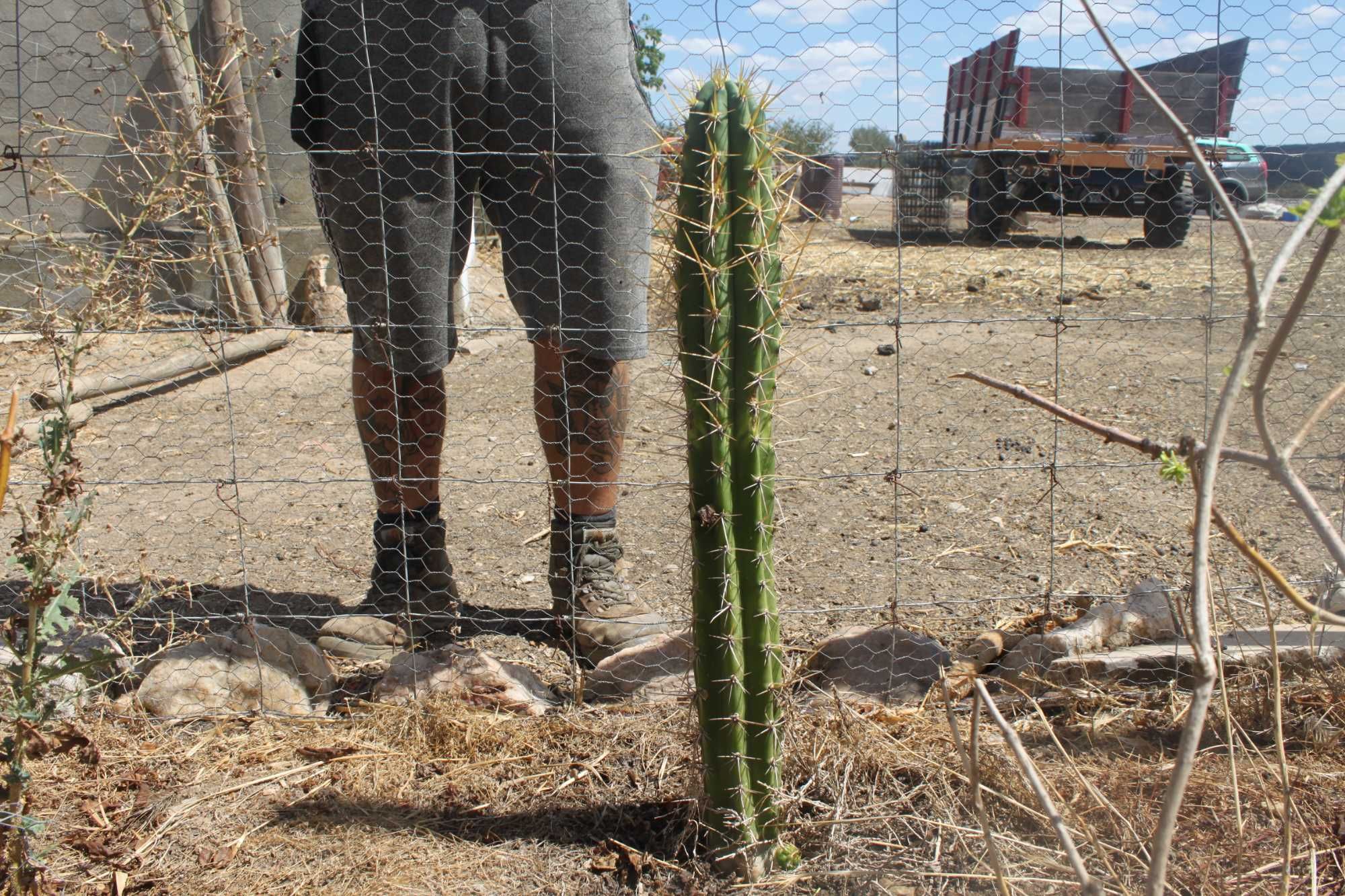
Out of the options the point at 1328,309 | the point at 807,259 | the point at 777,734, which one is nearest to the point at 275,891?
the point at 777,734

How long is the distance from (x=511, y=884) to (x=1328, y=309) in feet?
19.3

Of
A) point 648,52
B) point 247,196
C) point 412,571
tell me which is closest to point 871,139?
point 648,52

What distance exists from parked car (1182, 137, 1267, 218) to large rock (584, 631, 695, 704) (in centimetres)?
151

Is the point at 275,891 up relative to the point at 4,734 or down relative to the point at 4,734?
down

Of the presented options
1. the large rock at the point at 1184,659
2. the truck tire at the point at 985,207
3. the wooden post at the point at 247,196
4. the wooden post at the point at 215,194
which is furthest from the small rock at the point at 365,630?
the truck tire at the point at 985,207

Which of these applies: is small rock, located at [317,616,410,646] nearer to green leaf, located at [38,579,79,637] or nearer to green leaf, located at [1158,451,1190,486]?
green leaf, located at [38,579,79,637]

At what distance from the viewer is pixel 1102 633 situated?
2574 millimetres

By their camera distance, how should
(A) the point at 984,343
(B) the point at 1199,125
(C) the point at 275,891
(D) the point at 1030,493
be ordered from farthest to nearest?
(A) the point at 984,343 → (B) the point at 1199,125 → (D) the point at 1030,493 → (C) the point at 275,891

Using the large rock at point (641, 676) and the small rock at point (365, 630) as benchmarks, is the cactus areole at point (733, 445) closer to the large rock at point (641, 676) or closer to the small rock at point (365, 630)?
the large rock at point (641, 676)

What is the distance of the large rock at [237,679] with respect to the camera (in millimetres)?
2408

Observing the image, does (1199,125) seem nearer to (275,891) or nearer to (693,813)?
(693,813)

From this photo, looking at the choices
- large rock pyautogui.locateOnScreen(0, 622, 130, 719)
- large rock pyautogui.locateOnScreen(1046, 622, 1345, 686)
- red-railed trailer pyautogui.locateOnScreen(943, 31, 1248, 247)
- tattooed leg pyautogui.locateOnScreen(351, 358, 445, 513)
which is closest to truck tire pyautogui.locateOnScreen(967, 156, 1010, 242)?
red-railed trailer pyautogui.locateOnScreen(943, 31, 1248, 247)

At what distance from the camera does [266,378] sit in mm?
5543

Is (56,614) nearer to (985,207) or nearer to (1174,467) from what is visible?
(1174,467)
